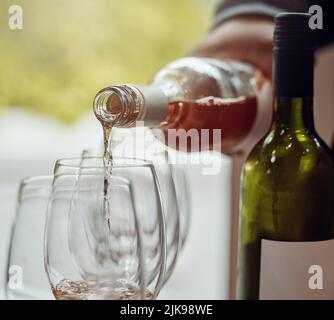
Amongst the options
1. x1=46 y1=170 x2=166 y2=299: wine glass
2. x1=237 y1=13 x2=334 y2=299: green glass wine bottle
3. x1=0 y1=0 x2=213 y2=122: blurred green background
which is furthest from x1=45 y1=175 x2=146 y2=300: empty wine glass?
x1=0 y1=0 x2=213 y2=122: blurred green background

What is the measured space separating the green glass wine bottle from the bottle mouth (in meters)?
0.11

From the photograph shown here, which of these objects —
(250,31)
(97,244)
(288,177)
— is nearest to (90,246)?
(97,244)

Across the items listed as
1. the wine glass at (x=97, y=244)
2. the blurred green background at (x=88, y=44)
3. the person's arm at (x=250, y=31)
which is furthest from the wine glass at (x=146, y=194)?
the blurred green background at (x=88, y=44)

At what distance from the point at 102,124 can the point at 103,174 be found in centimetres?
4

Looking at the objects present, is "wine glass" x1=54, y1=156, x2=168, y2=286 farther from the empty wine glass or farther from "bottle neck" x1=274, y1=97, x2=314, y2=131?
"bottle neck" x1=274, y1=97, x2=314, y2=131

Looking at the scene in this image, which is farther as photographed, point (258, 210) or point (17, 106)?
point (17, 106)

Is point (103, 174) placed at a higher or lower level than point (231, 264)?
higher

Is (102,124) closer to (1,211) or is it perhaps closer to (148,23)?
(1,211)

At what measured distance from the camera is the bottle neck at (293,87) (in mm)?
459

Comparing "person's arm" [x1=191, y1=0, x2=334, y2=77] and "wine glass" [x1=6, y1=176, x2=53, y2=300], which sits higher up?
"person's arm" [x1=191, y1=0, x2=334, y2=77]

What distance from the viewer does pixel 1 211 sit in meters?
0.74

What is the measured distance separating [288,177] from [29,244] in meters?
0.21

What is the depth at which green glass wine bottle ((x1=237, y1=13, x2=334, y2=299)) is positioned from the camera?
47 cm

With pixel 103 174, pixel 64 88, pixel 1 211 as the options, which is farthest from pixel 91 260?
pixel 64 88
